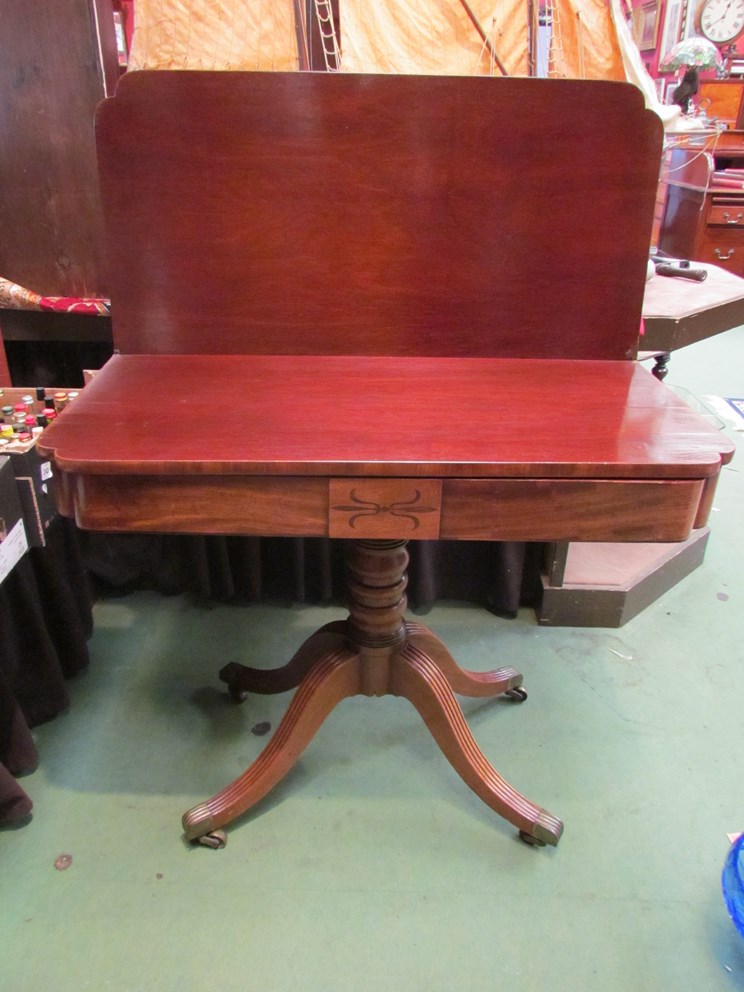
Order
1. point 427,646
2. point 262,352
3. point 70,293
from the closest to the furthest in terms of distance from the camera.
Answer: point 262,352 → point 427,646 → point 70,293

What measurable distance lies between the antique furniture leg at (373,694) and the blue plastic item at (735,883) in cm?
24

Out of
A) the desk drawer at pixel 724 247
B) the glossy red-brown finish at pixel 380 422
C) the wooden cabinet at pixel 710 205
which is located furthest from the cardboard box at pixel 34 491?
the desk drawer at pixel 724 247

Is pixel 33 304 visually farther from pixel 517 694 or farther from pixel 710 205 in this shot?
pixel 710 205

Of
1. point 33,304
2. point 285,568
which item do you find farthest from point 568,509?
point 33,304

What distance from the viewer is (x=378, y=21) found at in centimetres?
154

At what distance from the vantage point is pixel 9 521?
3.23 feet

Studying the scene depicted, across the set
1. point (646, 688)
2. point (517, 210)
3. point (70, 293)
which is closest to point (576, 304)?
point (517, 210)

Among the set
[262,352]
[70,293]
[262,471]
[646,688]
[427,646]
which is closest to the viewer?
[262,471]

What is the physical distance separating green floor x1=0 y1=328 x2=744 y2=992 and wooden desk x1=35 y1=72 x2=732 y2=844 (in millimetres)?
93

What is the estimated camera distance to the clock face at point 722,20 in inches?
163

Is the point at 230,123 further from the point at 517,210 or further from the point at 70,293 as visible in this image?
the point at 70,293

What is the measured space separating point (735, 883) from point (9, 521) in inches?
45.3

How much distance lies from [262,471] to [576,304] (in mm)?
628

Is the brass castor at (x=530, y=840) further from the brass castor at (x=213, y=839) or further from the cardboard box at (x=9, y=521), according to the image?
the cardboard box at (x=9, y=521)
